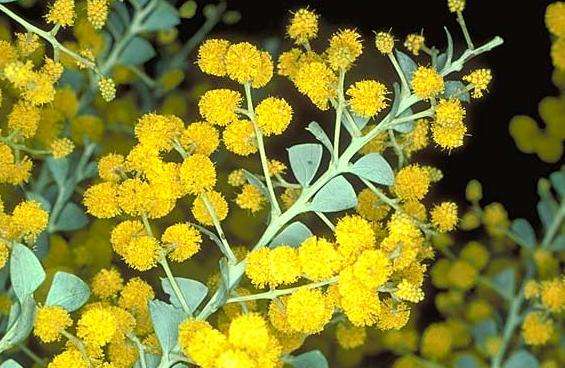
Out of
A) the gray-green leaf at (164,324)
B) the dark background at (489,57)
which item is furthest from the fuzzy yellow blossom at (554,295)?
the gray-green leaf at (164,324)

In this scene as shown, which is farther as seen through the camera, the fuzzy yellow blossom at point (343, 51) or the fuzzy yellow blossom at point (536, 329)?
the fuzzy yellow blossom at point (536, 329)

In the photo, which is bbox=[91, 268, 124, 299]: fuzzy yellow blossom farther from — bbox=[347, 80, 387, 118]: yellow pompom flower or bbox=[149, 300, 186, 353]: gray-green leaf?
bbox=[347, 80, 387, 118]: yellow pompom flower

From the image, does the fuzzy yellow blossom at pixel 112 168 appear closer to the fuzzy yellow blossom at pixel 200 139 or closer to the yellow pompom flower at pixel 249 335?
the fuzzy yellow blossom at pixel 200 139

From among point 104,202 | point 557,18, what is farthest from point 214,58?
point 557,18

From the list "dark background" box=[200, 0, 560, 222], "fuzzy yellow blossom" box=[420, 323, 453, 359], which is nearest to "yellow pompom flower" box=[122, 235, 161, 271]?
"fuzzy yellow blossom" box=[420, 323, 453, 359]

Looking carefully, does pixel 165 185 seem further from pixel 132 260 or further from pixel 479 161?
pixel 479 161

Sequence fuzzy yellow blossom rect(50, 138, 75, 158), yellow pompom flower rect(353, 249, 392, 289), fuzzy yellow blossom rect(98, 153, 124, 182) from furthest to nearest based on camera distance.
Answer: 1. fuzzy yellow blossom rect(50, 138, 75, 158)
2. fuzzy yellow blossom rect(98, 153, 124, 182)
3. yellow pompom flower rect(353, 249, 392, 289)

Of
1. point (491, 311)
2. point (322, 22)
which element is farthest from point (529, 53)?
point (491, 311)
